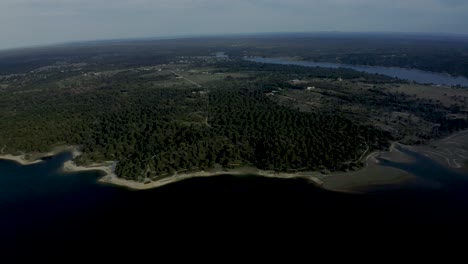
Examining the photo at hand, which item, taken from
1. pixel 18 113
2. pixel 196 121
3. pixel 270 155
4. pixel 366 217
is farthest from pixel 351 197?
pixel 18 113

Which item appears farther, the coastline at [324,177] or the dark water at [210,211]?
the coastline at [324,177]

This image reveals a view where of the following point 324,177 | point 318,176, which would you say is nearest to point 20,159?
point 318,176

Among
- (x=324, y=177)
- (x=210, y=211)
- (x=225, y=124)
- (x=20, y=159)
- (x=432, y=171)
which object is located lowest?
(x=210, y=211)

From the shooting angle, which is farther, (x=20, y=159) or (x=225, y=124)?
(x=225, y=124)

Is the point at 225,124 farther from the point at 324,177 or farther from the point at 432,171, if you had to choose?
the point at 432,171

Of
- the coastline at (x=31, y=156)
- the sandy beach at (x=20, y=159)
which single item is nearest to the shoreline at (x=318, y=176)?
the sandy beach at (x=20, y=159)

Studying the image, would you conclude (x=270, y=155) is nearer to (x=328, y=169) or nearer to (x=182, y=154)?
(x=328, y=169)

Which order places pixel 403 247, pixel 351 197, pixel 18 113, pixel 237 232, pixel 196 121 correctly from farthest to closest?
pixel 18 113 → pixel 196 121 → pixel 351 197 → pixel 237 232 → pixel 403 247

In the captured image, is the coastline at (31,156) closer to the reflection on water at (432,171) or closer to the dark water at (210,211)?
the dark water at (210,211)
